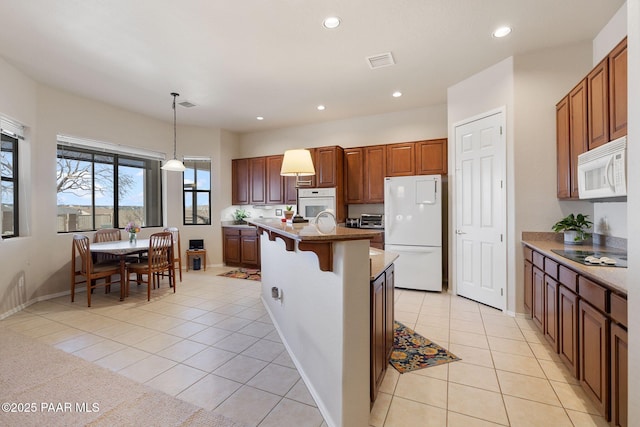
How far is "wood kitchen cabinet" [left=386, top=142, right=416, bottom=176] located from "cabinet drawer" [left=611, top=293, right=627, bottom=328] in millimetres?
3471

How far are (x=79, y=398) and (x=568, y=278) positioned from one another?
11.3 feet

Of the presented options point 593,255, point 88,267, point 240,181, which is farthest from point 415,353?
point 240,181

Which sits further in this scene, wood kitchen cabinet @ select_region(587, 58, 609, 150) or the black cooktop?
wood kitchen cabinet @ select_region(587, 58, 609, 150)

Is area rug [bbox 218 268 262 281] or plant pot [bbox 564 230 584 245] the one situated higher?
plant pot [bbox 564 230 584 245]

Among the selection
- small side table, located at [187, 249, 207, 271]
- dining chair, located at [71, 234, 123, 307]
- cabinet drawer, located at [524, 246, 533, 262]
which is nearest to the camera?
cabinet drawer, located at [524, 246, 533, 262]

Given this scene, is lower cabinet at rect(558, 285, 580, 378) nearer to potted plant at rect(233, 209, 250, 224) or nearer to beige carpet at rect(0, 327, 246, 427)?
beige carpet at rect(0, 327, 246, 427)

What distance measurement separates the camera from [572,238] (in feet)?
9.53

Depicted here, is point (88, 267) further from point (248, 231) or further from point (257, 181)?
point (257, 181)

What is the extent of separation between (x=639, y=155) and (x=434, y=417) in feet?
5.53

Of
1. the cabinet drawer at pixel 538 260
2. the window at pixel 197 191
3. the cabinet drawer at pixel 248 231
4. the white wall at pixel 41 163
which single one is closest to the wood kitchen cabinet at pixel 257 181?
the cabinet drawer at pixel 248 231

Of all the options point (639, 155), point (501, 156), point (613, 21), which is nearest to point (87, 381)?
point (639, 155)

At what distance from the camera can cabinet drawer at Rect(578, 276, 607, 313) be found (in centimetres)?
158

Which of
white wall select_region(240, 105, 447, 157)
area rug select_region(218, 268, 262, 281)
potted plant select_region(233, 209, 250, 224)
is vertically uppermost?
white wall select_region(240, 105, 447, 157)

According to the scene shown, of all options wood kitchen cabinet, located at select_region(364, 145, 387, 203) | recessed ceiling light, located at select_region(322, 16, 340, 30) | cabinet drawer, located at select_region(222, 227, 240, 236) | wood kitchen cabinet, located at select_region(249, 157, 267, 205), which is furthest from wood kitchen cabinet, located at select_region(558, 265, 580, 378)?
cabinet drawer, located at select_region(222, 227, 240, 236)
